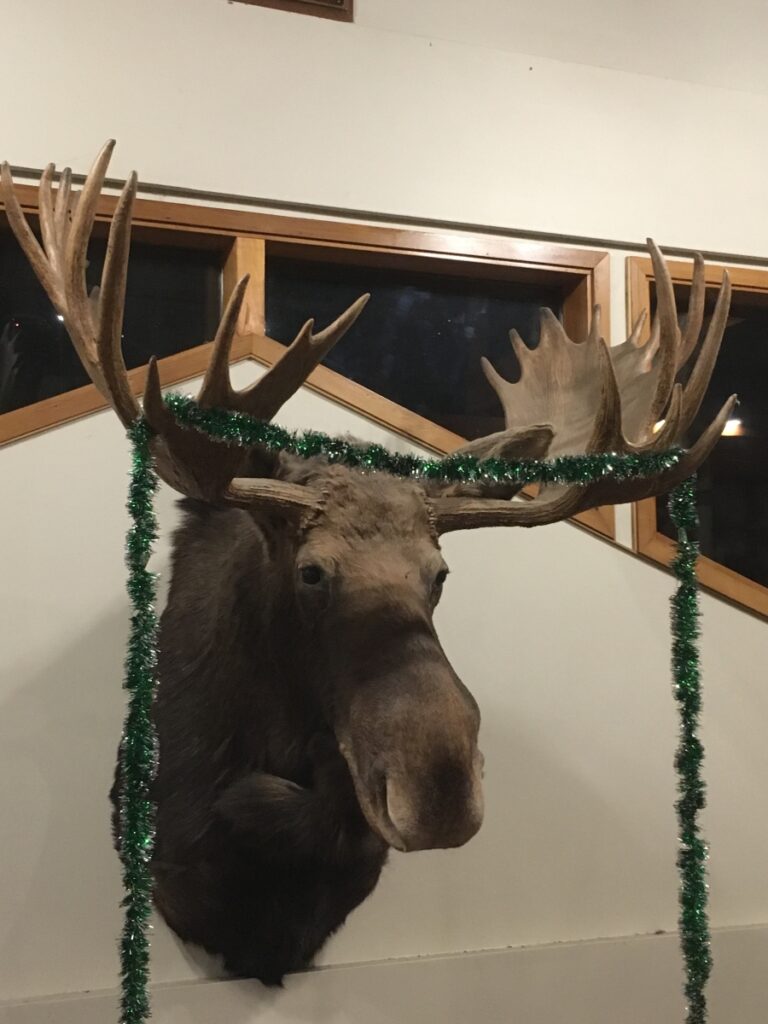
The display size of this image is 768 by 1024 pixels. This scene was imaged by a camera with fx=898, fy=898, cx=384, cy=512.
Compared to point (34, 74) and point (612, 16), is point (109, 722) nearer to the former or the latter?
point (34, 74)

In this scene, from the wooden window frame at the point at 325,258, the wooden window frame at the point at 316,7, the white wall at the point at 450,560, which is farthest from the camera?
the wooden window frame at the point at 316,7

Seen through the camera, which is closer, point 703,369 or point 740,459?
point 703,369

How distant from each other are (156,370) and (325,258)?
1.19 metres

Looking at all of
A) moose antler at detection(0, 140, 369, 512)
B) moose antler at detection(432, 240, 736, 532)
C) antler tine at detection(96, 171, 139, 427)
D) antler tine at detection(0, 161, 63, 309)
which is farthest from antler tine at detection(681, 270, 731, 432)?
antler tine at detection(0, 161, 63, 309)

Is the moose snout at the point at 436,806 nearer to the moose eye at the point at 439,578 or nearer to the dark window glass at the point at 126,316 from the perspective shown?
the moose eye at the point at 439,578

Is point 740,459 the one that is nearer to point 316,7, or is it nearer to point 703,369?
point 703,369

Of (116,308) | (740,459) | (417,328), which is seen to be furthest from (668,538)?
(116,308)

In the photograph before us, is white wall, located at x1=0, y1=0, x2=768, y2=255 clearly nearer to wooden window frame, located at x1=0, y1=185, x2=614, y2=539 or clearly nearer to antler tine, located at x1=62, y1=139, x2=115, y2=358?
wooden window frame, located at x1=0, y1=185, x2=614, y2=539

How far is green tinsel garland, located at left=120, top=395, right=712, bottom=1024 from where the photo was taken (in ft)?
4.24

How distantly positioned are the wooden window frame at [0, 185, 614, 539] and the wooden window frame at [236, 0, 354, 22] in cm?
57

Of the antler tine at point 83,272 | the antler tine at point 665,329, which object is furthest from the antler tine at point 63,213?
the antler tine at point 665,329

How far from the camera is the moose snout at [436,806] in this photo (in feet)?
4.00

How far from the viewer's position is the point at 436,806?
4.00ft

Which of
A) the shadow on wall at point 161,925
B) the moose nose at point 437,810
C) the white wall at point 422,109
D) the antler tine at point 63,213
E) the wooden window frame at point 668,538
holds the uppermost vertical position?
the white wall at point 422,109
